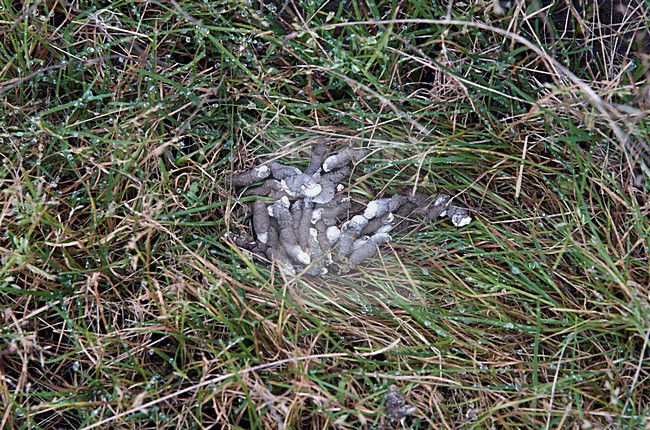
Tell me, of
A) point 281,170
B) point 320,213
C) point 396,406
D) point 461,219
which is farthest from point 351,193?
point 396,406

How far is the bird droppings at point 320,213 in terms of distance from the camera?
1.85 metres

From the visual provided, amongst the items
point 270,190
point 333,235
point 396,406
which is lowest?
point 396,406

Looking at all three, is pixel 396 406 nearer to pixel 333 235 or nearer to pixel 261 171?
pixel 333 235

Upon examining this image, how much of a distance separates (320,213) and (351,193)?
117 millimetres

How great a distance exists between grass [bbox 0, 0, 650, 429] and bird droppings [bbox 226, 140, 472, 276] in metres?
0.05

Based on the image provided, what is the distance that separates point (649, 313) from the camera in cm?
160

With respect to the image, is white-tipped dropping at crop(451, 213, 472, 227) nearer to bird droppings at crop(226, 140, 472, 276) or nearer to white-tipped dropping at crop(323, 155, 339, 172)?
bird droppings at crop(226, 140, 472, 276)

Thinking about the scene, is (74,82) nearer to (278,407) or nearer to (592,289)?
(278,407)

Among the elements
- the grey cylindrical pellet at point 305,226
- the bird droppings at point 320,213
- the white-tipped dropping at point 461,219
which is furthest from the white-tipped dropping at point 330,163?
the white-tipped dropping at point 461,219

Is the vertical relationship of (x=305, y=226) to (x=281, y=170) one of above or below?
below

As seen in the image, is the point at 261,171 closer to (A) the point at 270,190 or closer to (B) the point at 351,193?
(A) the point at 270,190

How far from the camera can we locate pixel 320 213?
191 cm

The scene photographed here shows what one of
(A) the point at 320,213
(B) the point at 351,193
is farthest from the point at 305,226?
(B) the point at 351,193

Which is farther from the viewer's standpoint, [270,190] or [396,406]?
[270,190]
